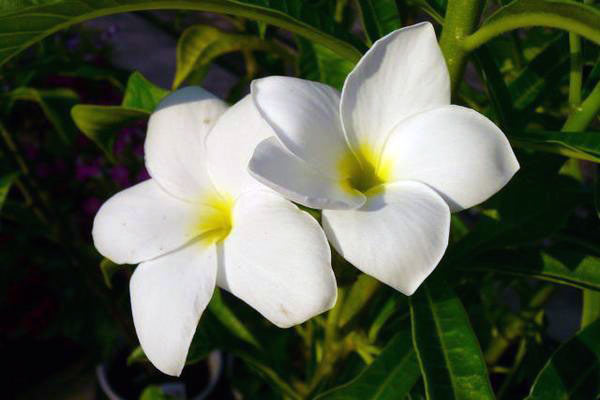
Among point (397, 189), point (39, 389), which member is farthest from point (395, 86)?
point (39, 389)

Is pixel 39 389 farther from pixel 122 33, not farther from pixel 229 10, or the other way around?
pixel 122 33

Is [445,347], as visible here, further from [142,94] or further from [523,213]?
[142,94]

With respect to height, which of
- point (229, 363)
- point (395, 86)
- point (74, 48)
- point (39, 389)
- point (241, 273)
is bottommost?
point (39, 389)

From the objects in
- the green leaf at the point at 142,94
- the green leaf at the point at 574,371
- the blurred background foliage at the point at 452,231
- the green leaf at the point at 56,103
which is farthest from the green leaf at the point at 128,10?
the green leaf at the point at 56,103

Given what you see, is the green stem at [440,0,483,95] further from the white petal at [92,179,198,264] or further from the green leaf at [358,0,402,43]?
the white petal at [92,179,198,264]

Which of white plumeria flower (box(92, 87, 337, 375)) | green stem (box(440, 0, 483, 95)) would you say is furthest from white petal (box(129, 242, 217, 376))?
green stem (box(440, 0, 483, 95))

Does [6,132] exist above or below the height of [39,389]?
above

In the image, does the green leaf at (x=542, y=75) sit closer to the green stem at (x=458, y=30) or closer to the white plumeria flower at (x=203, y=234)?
the green stem at (x=458, y=30)

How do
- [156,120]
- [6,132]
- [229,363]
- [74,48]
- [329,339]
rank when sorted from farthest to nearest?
[74,48]
[229,363]
[6,132]
[329,339]
[156,120]
